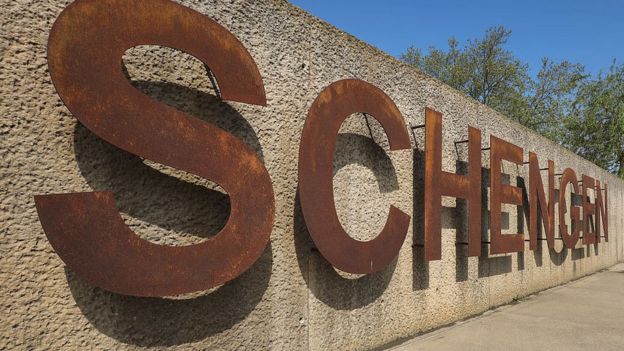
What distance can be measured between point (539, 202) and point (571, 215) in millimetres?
2297

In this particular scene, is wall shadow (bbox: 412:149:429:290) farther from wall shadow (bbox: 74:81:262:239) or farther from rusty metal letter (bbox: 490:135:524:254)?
wall shadow (bbox: 74:81:262:239)

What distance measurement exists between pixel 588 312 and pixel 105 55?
22.4 ft

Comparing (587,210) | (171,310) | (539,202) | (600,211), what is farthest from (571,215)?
(171,310)

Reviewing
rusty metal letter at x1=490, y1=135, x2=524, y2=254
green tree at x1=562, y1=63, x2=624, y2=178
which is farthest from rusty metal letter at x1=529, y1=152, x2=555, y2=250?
green tree at x1=562, y1=63, x2=624, y2=178

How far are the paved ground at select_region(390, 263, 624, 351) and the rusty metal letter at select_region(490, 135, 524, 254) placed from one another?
0.90 m

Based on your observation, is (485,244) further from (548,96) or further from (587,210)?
(548,96)

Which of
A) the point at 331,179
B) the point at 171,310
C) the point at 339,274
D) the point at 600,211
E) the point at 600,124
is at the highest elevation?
the point at 600,124

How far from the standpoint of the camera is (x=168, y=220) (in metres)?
2.73

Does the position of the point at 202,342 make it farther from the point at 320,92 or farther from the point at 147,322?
the point at 320,92

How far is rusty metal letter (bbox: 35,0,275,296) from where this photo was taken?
2.22m

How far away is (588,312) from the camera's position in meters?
6.29

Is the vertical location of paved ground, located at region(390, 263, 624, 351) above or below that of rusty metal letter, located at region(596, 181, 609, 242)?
below

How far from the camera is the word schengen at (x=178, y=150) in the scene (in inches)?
88.0

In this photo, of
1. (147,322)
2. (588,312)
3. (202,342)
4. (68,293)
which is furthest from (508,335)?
(68,293)
